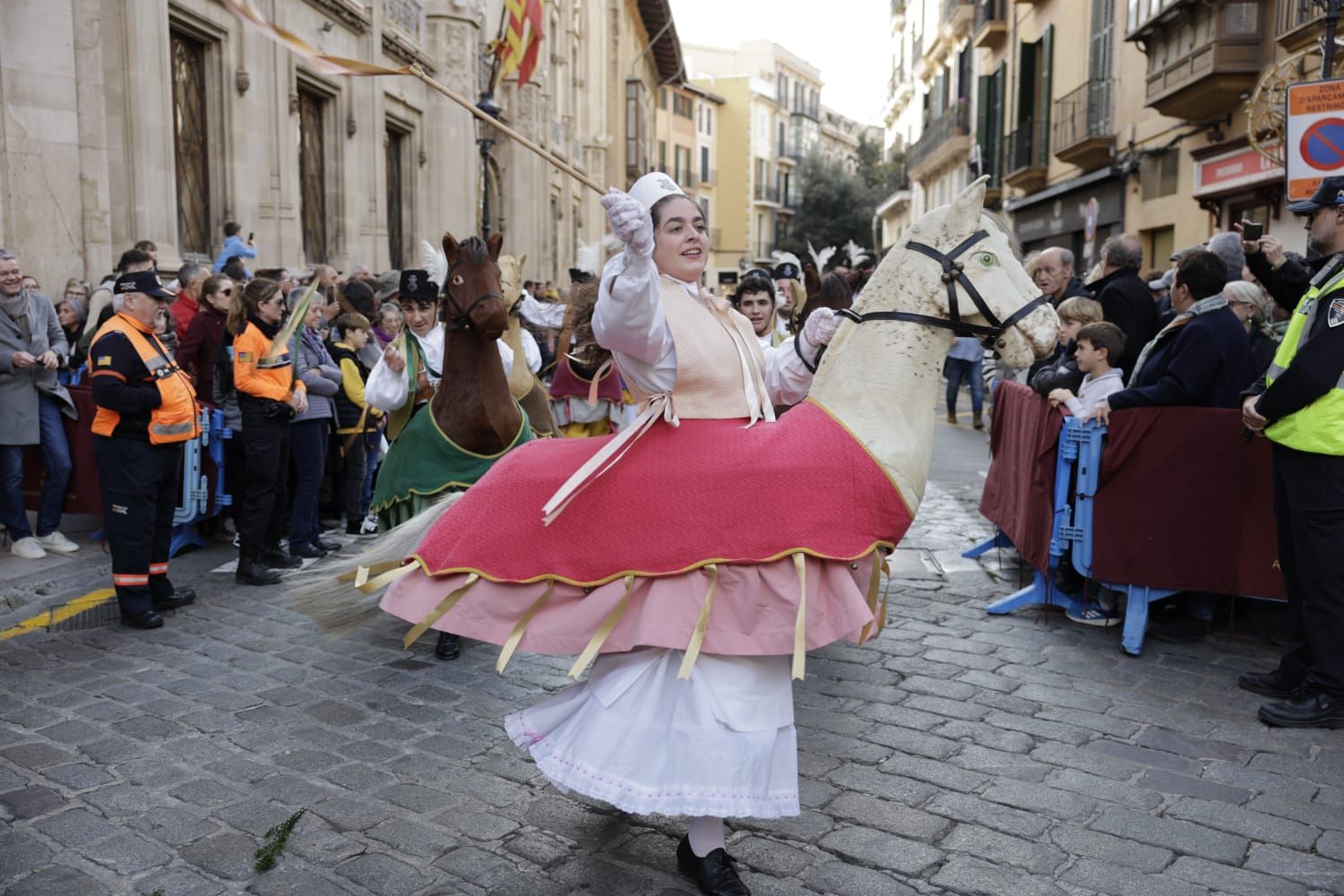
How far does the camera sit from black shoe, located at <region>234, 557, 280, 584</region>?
7.28 metres

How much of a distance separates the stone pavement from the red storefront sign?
11.2 meters

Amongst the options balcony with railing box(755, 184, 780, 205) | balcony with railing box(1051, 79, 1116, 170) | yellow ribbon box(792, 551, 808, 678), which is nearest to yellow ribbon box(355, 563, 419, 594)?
yellow ribbon box(792, 551, 808, 678)

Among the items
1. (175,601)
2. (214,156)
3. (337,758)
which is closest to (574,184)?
(214,156)

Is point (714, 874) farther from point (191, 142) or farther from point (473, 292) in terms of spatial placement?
point (191, 142)

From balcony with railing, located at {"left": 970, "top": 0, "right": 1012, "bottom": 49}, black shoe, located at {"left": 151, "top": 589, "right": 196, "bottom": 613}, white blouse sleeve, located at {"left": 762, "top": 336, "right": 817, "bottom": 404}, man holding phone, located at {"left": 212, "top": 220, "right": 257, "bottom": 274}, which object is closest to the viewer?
white blouse sleeve, located at {"left": 762, "top": 336, "right": 817, "bottom": 404}

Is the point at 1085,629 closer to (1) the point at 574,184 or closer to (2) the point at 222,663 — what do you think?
(2) the point at 222,663

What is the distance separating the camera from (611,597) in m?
3.22

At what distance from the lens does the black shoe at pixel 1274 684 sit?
5146mm

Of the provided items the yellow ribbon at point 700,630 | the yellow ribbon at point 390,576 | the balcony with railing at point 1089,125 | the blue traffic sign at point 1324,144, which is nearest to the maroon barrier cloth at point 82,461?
the yellow ribbon at point 390,576

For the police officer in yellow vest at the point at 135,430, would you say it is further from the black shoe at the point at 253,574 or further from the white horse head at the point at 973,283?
the white horse head at the point at 973,283

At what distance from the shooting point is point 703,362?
3.34 metres

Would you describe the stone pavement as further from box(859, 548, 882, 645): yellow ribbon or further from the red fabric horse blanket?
the red fabric horse blanket

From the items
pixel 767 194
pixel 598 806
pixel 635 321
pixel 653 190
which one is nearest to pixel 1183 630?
pixel 598 806

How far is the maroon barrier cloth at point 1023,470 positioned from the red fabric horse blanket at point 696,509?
10.7ft
